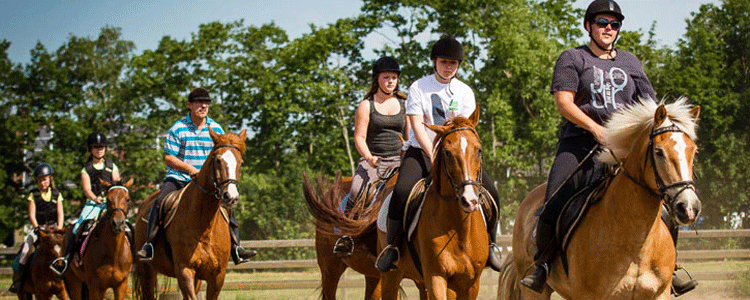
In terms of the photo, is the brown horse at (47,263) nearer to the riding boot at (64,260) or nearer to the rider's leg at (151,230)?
the riding boot at (64,260)

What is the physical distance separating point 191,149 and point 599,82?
16.6 ft

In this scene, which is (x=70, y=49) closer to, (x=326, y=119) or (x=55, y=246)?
(x=326, y=119)

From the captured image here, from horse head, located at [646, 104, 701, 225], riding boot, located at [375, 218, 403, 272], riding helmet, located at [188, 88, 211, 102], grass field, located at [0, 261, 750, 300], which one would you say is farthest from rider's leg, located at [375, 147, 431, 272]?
grass field, located at [0, 261, 750, 300]

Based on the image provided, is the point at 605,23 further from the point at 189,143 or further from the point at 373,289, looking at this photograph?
the point at 189,143

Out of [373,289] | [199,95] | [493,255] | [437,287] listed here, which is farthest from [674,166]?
[199,95]

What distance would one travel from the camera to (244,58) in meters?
39.8

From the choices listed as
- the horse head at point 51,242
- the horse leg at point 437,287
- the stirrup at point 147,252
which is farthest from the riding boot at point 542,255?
the horse head at point 51,242

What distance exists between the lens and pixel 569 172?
6320 millimetres

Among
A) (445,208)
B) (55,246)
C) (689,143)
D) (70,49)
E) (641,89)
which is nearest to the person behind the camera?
(689,143)

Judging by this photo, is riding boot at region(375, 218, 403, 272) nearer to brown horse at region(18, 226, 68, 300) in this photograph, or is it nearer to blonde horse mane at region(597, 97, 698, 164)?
blonde horse mane at region(597, 97, 698, 164)

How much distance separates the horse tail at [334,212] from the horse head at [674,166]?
378 cm

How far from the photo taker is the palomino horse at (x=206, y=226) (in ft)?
27.2

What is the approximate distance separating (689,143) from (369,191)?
14.5 ft

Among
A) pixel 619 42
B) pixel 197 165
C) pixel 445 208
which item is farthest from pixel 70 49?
pixel 445 208
